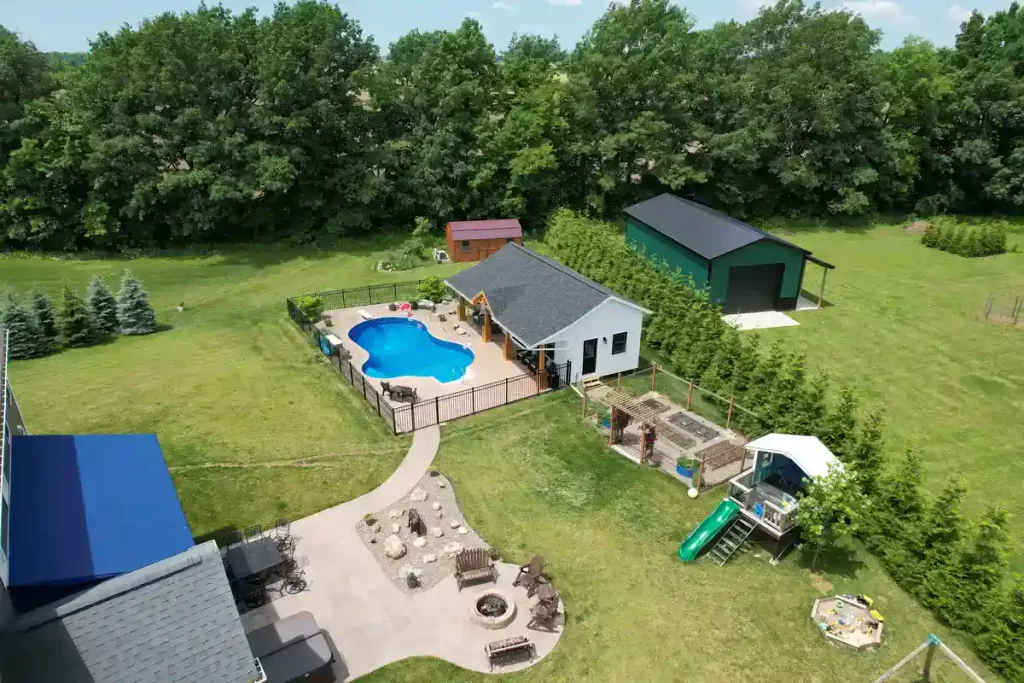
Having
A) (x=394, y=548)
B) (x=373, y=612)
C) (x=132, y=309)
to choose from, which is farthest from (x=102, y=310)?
(x=373, y=612)

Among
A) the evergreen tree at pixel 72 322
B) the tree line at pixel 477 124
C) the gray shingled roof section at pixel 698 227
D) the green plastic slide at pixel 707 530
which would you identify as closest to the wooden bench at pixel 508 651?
the green plastic slide at pixel 707 530

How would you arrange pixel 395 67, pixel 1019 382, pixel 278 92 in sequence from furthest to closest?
→ pixel 395 67 → pixel 278 92 → pixel 1019 382

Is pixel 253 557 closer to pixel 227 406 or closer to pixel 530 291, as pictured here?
pixel 227 406

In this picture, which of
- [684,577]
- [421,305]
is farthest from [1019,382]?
[421,305]

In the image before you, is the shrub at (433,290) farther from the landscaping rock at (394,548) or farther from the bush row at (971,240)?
the bush row at (971,240)

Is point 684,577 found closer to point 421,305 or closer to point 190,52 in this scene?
point 421,305

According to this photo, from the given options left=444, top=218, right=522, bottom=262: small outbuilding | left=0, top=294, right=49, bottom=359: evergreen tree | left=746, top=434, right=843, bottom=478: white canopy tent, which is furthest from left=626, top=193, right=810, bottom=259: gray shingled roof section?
left=0, top=294, right=49, bottom=359: evergreen tree
